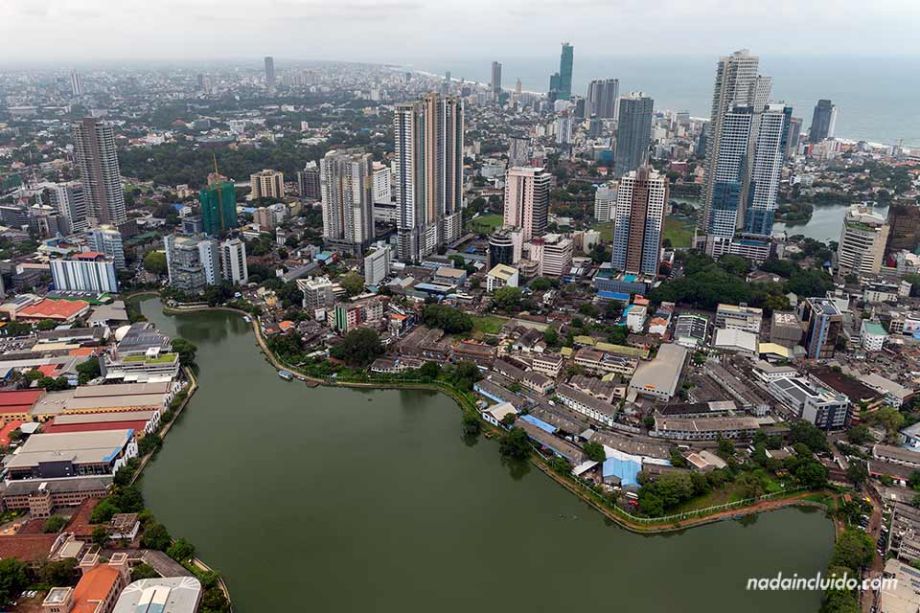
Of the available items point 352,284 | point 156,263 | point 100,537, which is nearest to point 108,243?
point 156,263

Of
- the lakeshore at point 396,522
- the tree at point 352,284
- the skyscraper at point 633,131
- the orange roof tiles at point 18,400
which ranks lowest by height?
the lakeshore at point 396,522

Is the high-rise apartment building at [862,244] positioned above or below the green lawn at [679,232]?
above

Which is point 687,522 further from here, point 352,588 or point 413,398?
point 413,398

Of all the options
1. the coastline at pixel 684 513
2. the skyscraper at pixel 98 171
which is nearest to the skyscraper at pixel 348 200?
the skyscraper at pixel 98 171

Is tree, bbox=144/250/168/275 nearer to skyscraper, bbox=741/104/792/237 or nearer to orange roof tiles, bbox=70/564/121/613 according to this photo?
orange roof tiles, bbox=70/564/121/613

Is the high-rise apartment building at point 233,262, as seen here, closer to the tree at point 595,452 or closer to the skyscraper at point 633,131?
the tree at point 595,452

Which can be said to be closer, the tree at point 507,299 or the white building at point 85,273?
the tree at point 507,299
